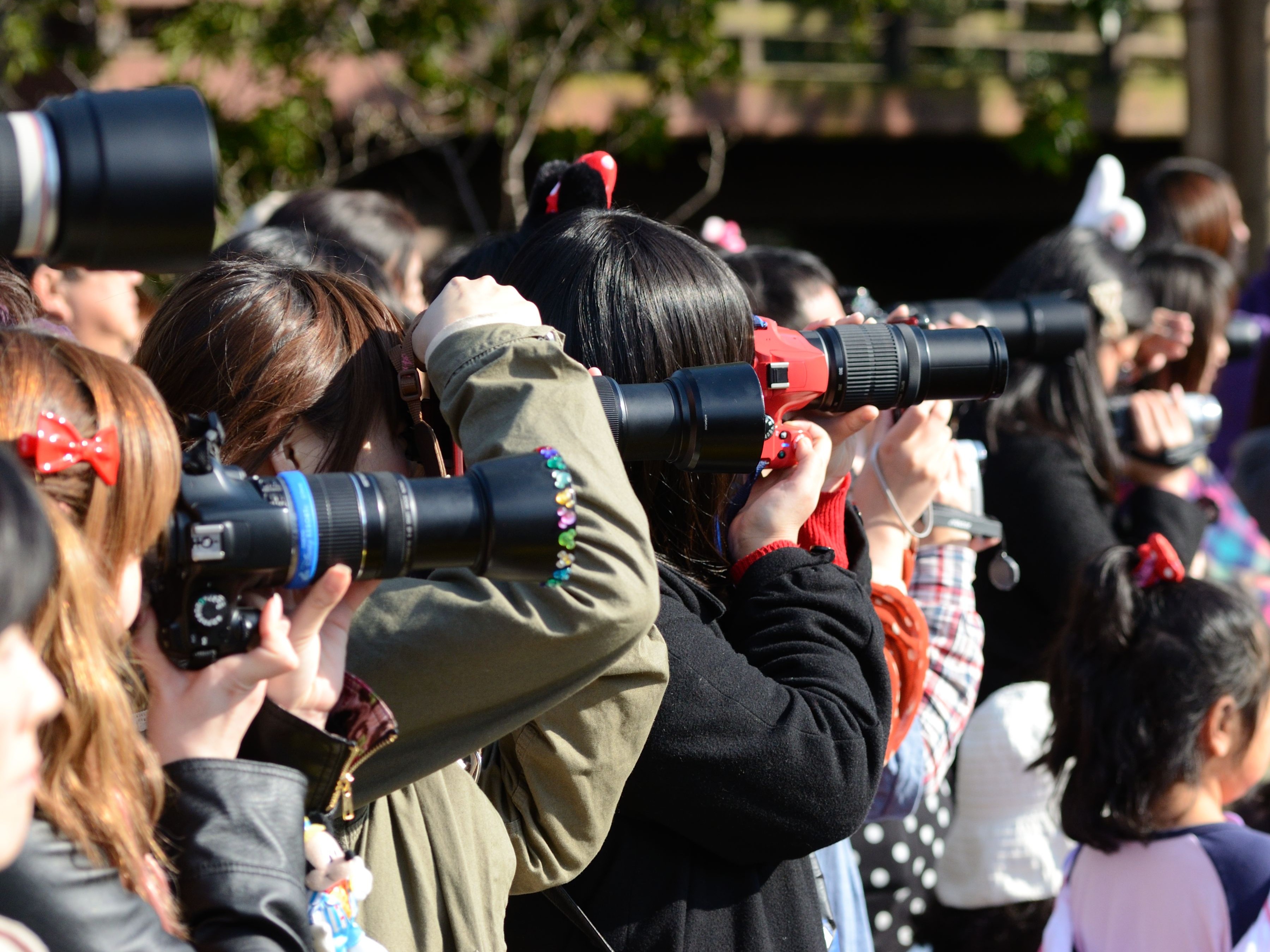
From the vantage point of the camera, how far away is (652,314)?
1591 millimetres

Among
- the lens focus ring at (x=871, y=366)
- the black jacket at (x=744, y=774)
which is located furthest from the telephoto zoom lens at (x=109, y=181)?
the lens focus ring at (x=871, y=366)

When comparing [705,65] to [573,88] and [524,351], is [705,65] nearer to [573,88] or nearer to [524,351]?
[573,88]

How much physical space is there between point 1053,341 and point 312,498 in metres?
1.57

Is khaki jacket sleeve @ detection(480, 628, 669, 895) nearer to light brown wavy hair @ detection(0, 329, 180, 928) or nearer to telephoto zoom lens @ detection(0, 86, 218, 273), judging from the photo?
light brown wavy hair @ detection(0, 329, 180, 928)

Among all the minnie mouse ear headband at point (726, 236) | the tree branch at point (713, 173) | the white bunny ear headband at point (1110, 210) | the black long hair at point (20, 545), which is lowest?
the tree branch at point (713, 173)

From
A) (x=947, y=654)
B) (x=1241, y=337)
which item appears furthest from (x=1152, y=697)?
(x=1241, y=337)

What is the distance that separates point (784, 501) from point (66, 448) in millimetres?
847

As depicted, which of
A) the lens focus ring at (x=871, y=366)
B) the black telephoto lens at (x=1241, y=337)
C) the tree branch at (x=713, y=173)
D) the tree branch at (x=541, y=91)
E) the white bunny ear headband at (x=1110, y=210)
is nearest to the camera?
the lens focus ring at (x=871, y=366)

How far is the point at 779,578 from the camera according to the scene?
61.9 inches

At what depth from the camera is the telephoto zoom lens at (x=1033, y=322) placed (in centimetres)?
236

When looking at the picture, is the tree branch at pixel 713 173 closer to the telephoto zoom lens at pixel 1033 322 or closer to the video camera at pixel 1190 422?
the video camera at pixel 1190 422

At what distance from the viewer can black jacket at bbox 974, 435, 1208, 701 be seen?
262cm

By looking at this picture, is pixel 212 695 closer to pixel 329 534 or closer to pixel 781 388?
pixel 329 534

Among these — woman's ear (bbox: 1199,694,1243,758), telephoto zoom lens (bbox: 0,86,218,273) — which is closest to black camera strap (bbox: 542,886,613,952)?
telephoto zoom lens (bbox: 0,86,218,273)
